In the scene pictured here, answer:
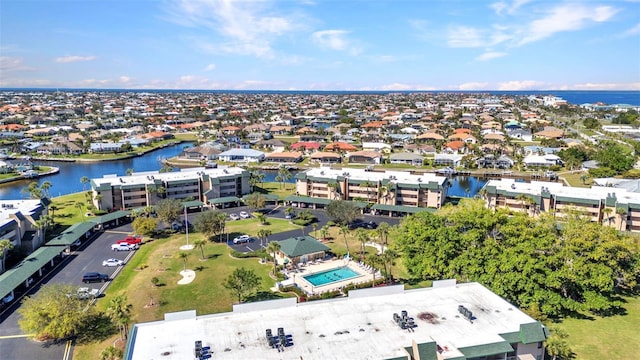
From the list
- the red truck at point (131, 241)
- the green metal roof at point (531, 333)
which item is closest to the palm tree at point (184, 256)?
the red truck at point (131, 241)

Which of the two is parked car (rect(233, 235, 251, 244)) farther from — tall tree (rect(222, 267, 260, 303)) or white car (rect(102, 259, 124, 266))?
tall tree (rect(222, 267, 260, 303))

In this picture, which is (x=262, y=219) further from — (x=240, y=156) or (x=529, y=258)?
(x=240, y=156)

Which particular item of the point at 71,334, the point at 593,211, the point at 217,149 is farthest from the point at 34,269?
the point at 217,149

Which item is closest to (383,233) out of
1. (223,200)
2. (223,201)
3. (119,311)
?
(223,201)

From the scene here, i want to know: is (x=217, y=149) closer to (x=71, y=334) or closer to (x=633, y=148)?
(x=71, y=334)

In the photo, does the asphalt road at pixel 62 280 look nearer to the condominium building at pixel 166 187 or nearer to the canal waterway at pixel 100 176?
the condominium building at pixel 166 187

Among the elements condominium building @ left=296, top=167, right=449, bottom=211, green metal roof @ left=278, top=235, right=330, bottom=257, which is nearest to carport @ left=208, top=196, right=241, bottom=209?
condominium building @ left=296, top=167, right=449, bottom=211
